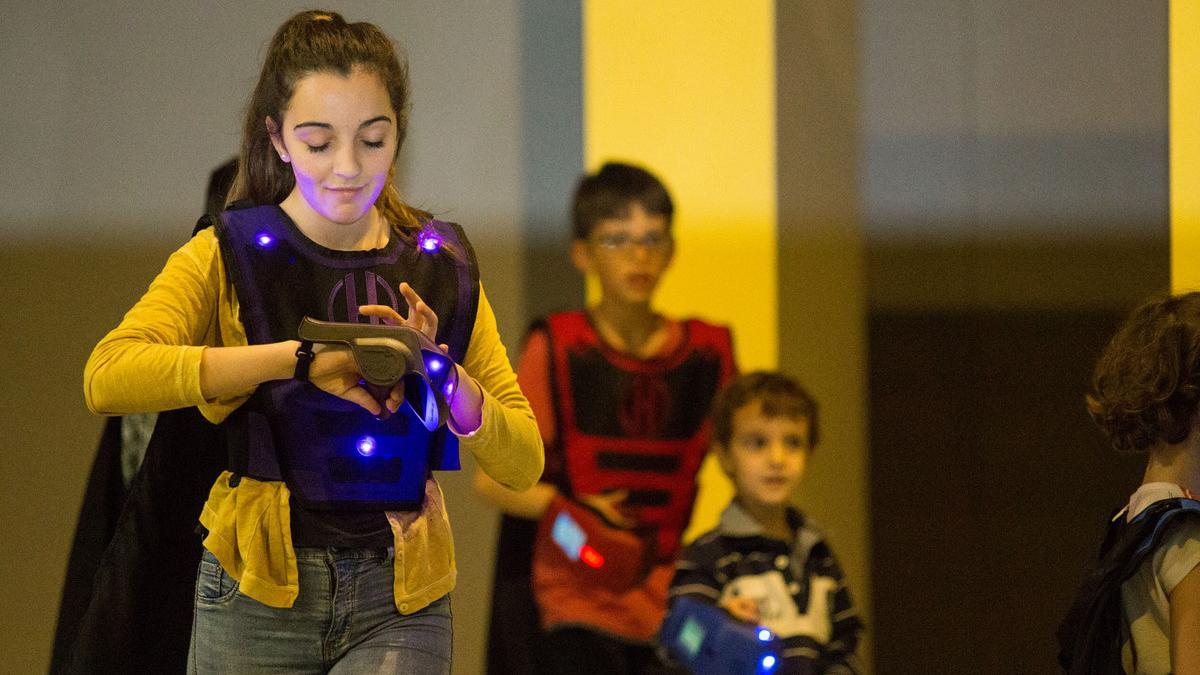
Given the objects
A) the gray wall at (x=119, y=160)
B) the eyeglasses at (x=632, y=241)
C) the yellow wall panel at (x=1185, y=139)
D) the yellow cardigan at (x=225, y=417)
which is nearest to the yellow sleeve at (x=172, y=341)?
the yellow cardigan at (x=225, y=417)

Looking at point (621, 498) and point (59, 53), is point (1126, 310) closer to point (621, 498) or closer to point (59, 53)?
point (621, 498)

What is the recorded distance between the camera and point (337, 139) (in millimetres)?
1941

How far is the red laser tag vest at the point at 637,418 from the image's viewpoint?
3.79 meters

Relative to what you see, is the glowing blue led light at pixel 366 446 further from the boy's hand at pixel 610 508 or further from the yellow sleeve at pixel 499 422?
the boy's hand at pixel 610 508

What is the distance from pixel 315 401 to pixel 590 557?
1.93 meters

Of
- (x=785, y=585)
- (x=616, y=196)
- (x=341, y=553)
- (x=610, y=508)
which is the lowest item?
(x=785, y=585)

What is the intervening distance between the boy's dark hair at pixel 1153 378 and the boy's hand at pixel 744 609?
1.25m

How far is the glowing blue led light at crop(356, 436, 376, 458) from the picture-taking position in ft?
6.28

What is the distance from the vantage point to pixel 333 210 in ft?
6.40

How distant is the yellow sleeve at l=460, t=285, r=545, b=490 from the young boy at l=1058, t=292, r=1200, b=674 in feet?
2.91

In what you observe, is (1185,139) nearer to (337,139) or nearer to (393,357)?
(337,139)

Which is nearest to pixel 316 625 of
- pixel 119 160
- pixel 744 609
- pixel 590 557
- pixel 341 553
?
pixel 341 553

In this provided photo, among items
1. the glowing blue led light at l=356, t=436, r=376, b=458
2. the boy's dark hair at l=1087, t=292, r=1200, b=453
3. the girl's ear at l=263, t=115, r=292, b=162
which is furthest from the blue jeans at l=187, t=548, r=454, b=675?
the boy's dark hair at l=1087, t=292, r=1200, b=453

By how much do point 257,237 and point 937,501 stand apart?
2.64 meters
